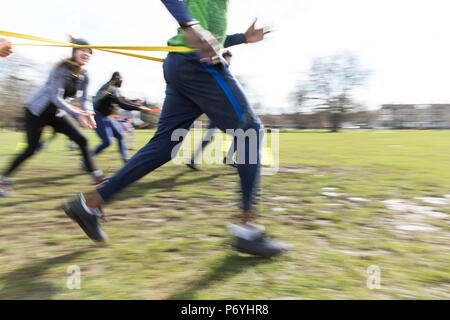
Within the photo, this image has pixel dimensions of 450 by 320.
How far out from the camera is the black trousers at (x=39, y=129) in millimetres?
4340

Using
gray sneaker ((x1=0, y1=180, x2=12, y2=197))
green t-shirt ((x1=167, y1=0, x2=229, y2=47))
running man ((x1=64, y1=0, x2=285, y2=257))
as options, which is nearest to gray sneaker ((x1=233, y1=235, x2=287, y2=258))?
running man ((x1=64, y1=0, x2=285, y2=257))

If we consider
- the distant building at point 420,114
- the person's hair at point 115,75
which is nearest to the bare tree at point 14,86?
the person's hair at point 115,75

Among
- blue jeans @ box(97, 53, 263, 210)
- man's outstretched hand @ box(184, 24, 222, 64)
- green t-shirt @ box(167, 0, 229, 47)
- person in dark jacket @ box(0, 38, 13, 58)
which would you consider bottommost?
blue jeans @ box(97, 53, 263, 210)

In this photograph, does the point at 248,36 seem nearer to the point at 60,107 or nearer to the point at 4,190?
the point at 60,107

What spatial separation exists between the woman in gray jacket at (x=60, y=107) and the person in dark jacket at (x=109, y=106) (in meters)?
1.32

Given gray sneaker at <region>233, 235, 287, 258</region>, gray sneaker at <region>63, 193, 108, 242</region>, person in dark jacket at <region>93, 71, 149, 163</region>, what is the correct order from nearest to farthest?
gray sneaker at <region>233, 235, 287, 258</region> < gray sneaker at <region>63, 193, 108, 242</region> < person in dark jacket at <region>93, 71, 149, 163</region>

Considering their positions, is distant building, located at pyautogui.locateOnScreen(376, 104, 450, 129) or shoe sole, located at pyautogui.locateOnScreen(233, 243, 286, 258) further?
distant building, located at pyautogui.locateOnScreen(376, 104, 450, 129)

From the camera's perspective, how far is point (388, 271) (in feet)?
7.36

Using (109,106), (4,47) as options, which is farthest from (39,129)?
(4,47)

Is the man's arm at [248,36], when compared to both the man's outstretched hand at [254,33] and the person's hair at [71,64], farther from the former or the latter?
the person's hair at [71,64]

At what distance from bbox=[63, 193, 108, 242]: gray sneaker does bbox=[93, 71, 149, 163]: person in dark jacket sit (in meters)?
3.50

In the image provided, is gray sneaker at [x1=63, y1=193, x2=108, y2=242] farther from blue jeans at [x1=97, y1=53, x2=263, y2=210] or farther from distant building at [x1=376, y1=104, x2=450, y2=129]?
distant building at [x1=376, y1=104, x2=450, y2=129]

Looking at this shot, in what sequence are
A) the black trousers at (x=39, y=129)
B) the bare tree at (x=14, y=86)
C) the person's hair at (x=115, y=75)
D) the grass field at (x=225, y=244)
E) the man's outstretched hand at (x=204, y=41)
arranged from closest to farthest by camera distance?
the grass field at (x=225, y=244) < the man's outstretched hand at (x=204, y=41) < the black trousers at (x=39, y=129) < the person's hair at (x=115, y=75) < the bare tree at (x=14, y=86)

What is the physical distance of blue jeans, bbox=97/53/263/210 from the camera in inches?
93.1
